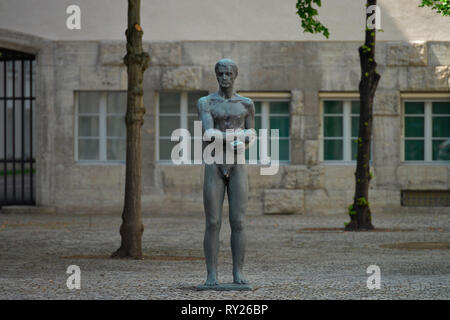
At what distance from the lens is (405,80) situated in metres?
21.8

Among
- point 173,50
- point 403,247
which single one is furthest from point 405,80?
point 403,247

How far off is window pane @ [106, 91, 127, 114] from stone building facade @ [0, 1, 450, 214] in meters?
0.28

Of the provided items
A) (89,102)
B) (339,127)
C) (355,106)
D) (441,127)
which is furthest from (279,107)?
(89,102)

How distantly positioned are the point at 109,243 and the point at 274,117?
790cm

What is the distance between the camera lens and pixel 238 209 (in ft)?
30.7

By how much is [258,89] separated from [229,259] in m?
9.41

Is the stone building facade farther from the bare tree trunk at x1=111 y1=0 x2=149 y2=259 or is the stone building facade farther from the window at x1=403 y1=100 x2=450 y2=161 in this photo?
the bare tree trunk at x1=111 y1=0 x2=149 y2=259

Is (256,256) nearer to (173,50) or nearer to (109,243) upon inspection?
(109,243)

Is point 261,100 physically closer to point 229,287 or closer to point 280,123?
point 280,123

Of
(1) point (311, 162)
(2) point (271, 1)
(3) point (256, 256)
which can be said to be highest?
(2) point (271, 1)

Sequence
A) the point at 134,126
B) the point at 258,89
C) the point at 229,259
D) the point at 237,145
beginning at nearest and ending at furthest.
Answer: the point at 237,145 → the point at 229,259 → the point at 134,126 → the point at 258,89

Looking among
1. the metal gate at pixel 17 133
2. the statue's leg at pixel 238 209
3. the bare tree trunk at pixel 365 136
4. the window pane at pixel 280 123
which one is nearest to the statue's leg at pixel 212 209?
the statue's leg at pixel 238 209

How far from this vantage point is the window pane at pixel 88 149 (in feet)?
73.9

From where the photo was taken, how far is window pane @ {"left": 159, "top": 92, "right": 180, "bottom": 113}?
22.5m
